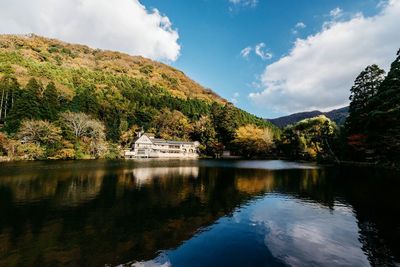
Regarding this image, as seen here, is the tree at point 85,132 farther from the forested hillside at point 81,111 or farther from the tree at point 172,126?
the tree at point 172,126

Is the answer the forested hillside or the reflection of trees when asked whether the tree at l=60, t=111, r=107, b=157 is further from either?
the reflection of trees

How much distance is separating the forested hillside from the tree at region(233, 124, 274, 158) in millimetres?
1976

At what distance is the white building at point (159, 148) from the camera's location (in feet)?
233

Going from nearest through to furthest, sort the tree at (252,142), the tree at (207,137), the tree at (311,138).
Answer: the tree at (311,138)
the tree at (252,142)
the tree at (207,137)

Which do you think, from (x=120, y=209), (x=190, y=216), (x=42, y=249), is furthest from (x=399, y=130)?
(x=42, y=249)

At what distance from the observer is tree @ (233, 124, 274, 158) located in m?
76.3

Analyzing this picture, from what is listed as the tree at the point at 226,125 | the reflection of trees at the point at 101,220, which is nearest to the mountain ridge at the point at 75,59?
the tree at the point at 226,125

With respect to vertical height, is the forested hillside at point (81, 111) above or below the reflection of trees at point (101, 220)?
above

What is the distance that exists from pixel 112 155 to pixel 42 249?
56.2m

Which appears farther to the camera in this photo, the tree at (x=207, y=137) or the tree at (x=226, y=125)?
the tree at (x=226, y=125)

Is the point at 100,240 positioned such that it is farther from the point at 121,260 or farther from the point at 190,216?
the point at 190,216

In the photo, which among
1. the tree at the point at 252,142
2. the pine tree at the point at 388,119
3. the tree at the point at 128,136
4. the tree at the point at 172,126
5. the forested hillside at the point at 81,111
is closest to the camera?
the pine tree at the point at 388,119

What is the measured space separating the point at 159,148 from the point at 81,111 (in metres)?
23.6

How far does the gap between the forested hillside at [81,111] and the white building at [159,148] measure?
4.12 meters
